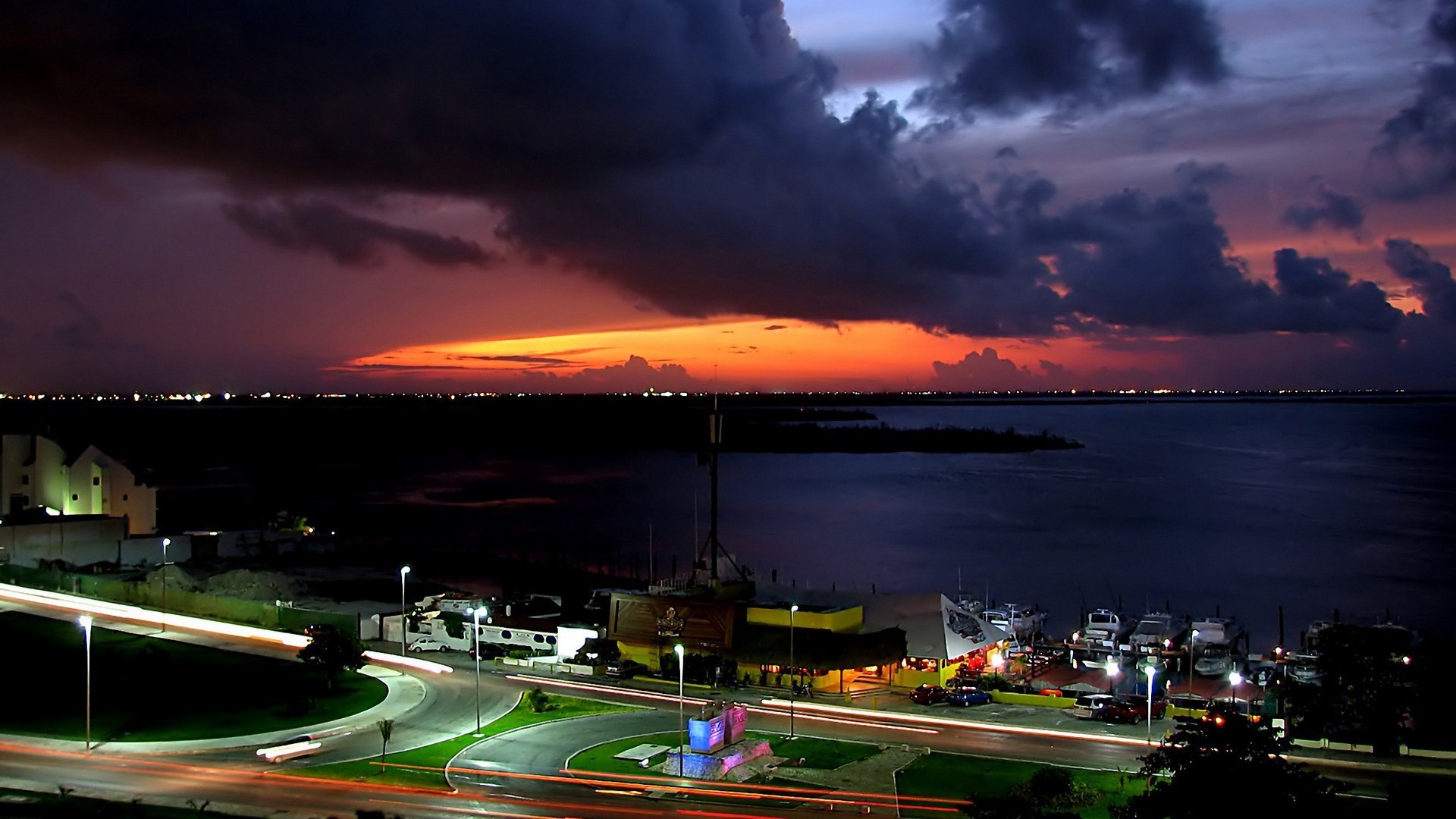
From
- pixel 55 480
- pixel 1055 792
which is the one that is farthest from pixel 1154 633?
pixel 55 480

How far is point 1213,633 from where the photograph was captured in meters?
64.8

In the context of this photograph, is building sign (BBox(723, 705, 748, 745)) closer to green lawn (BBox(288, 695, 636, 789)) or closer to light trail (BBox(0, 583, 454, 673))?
green lawn (BBox(288, 695, 636, 789))

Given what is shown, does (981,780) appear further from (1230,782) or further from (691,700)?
(691,700)

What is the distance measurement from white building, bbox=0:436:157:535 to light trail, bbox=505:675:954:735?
4775cm

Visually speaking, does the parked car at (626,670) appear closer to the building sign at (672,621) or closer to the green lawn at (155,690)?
the building sign at (672,621)

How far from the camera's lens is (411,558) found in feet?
320

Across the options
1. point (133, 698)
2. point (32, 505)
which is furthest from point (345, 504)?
point (133, 698)

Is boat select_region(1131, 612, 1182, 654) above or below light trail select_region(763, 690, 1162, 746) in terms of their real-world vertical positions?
below

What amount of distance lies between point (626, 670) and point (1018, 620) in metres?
32.7

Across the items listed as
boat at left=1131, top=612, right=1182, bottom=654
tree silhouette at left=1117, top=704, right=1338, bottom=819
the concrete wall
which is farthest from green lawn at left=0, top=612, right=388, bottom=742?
boat at left=1131, top=612, right=1182, bottom=654

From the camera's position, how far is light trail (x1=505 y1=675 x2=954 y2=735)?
3844 centimetres

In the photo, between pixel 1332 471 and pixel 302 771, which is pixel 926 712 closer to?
pixel 302 771

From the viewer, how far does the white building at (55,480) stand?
79.8 metres

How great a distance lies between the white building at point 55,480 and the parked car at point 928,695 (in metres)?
60.7
